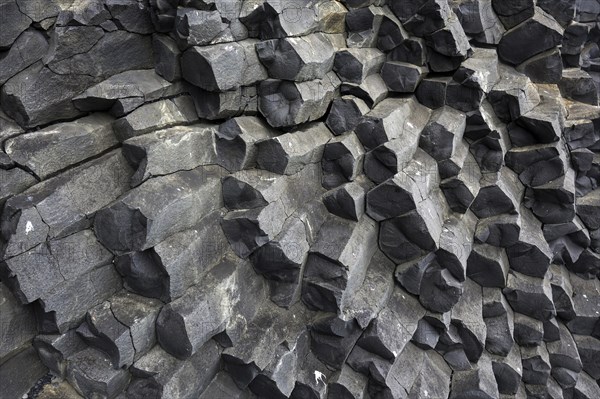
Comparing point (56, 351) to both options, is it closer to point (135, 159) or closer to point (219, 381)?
point (219, 381)

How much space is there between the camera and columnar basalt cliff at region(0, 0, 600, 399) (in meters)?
3.51

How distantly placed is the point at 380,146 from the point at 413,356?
1.91 metres

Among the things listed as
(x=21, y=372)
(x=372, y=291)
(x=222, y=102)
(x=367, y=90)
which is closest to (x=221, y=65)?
(x=222, y=102)

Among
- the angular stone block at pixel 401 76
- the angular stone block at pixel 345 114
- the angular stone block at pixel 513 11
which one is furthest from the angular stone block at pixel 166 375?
the angular stone block at pixel 513 11

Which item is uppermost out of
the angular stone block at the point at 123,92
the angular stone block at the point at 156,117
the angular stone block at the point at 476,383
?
the angular stone block at the point at 123,92

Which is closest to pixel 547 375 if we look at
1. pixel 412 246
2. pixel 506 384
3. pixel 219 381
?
pixel 506 384

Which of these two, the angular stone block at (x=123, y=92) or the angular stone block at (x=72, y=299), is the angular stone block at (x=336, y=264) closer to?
the angular stone block at (x=72, y=299)

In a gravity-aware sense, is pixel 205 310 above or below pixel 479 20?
below

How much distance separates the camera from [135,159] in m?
3.68

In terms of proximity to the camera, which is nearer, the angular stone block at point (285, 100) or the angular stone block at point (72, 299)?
the angular stone block at point (72, 299)

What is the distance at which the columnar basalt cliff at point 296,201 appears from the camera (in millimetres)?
3514

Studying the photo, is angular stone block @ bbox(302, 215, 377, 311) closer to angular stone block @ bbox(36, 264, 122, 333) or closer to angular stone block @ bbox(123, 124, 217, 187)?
angular stone block @ bbox(123, 124, 217, 187)

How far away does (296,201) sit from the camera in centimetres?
421

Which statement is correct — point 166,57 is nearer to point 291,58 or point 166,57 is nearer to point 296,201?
point 291,58
